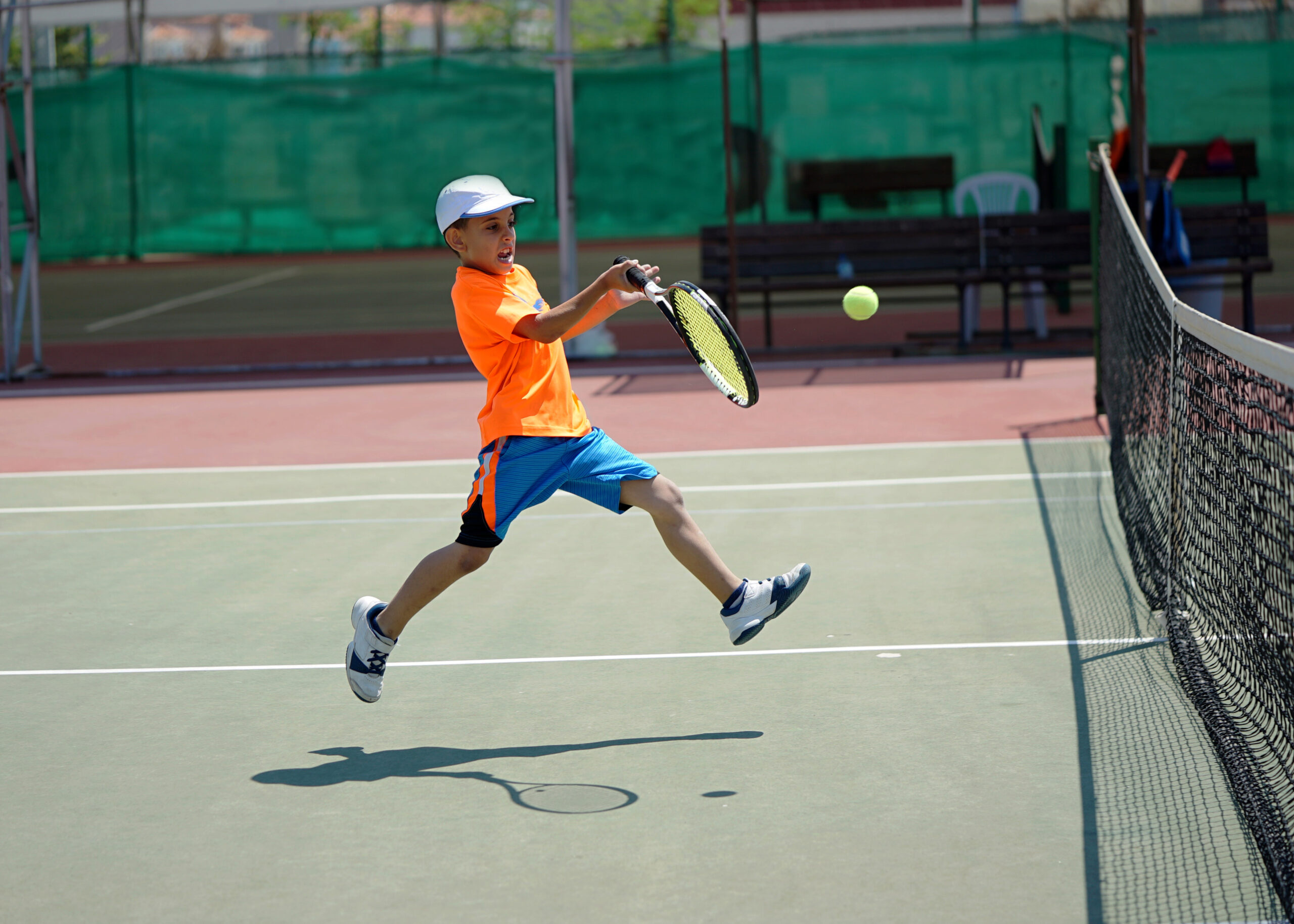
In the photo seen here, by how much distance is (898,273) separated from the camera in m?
13.2

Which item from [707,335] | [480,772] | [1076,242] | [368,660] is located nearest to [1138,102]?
[1076,242]

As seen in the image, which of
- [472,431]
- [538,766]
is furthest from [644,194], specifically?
[538,766]

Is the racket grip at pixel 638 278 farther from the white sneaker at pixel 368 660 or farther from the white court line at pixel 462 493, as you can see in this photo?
the white court line at pixel 462 493

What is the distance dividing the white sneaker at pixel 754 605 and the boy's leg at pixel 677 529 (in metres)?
0.04

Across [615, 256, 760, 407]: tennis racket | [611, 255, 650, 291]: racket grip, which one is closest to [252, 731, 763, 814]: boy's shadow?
[615, 256, 760, 407]: tennis racket

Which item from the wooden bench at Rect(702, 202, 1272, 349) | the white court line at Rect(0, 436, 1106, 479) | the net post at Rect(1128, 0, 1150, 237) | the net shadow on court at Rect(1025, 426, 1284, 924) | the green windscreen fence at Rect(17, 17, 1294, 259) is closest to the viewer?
the net shadow on court at Rect(1025, 426, 1284, 924)

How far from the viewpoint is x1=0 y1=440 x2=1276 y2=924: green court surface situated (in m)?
3.49

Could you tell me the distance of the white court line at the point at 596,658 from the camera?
207 inches

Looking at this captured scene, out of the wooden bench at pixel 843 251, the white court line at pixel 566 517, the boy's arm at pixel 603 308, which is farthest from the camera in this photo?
the wooden bench at pixel 843 251

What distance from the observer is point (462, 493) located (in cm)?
832

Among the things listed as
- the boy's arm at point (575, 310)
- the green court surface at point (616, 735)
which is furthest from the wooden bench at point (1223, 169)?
the boy's arm at point (575, 310)

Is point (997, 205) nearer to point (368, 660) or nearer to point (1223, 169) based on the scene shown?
point (1223, 169)

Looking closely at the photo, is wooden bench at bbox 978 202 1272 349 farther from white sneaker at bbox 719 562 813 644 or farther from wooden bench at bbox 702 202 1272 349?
white sneaker at bbox 719 562 813 644

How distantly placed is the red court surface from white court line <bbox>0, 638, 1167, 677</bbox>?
4.18 meters
